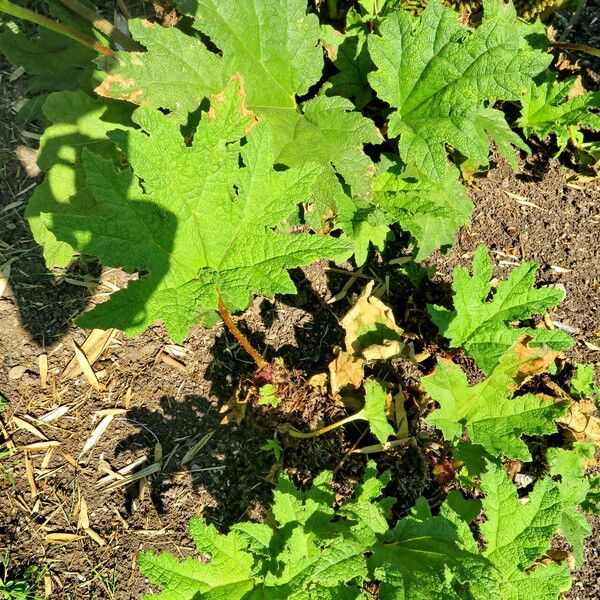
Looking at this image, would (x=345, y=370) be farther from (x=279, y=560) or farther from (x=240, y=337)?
(x=279, y=560)

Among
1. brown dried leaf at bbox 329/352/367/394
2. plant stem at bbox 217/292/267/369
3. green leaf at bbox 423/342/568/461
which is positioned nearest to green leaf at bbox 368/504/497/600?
green leaf at bbox 423/342/568/461

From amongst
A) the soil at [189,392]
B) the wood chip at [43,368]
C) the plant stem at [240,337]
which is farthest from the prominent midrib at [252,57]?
the wood chip at [43,368]

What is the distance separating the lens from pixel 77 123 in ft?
9.73

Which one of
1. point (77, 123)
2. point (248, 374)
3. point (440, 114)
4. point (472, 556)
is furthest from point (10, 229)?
point (472, 556)

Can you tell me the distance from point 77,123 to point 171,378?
1.25 metres

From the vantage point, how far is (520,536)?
225 cm

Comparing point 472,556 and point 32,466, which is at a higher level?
point 472,556

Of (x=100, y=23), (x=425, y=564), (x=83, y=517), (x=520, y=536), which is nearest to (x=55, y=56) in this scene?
(x=100, y=23)

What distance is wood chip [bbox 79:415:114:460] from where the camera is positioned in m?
2.99

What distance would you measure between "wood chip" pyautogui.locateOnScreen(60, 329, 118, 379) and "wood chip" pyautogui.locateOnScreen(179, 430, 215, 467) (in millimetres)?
645

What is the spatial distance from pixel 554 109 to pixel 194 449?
7.82 ft

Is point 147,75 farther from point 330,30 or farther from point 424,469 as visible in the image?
point 424,469

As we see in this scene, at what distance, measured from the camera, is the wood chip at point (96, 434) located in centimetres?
299

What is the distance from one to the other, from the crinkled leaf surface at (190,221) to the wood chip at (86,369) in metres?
0.99
